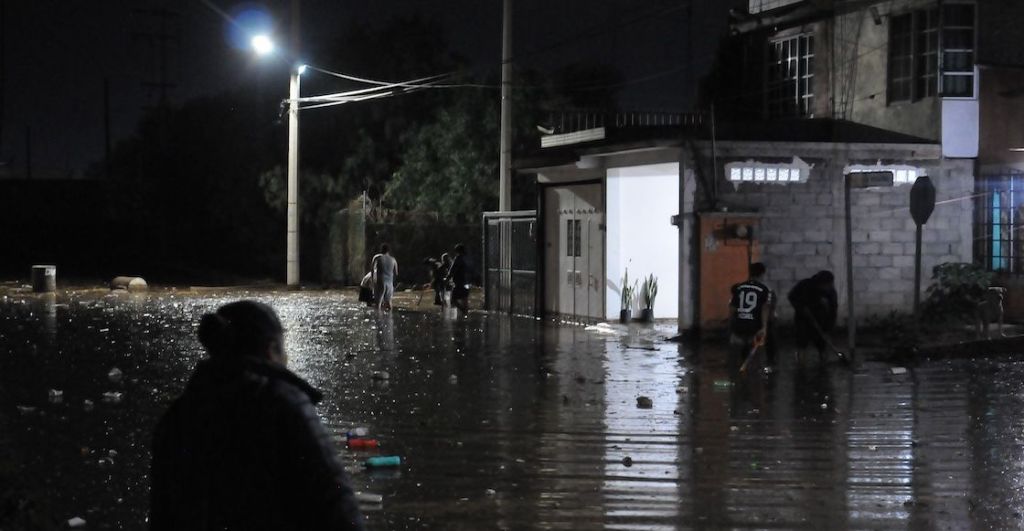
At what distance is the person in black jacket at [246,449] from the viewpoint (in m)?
4.04

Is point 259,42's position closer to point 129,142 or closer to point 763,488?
point 763,488

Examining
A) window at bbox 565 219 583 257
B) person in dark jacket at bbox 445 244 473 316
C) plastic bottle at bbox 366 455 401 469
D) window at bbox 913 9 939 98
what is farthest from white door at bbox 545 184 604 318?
plastic bottle at bbox 366 455 401 469

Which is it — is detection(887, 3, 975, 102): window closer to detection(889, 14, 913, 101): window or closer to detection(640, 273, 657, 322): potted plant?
detection(889, 14, 913, 101): window

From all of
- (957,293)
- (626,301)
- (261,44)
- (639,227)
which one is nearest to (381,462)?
(957,293)

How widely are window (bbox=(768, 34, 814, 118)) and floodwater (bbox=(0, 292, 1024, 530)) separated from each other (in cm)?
900

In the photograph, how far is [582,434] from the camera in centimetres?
1243

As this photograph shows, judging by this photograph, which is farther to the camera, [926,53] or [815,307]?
[926,53]

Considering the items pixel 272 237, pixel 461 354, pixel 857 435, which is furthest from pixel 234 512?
pixel 272 237

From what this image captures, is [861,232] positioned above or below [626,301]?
above

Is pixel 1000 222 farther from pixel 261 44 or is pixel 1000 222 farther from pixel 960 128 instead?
pixel 261 44

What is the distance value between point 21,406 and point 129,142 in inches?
2497

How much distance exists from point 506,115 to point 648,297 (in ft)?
21.4

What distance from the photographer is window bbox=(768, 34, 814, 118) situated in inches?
1132

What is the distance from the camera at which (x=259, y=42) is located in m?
38.8
